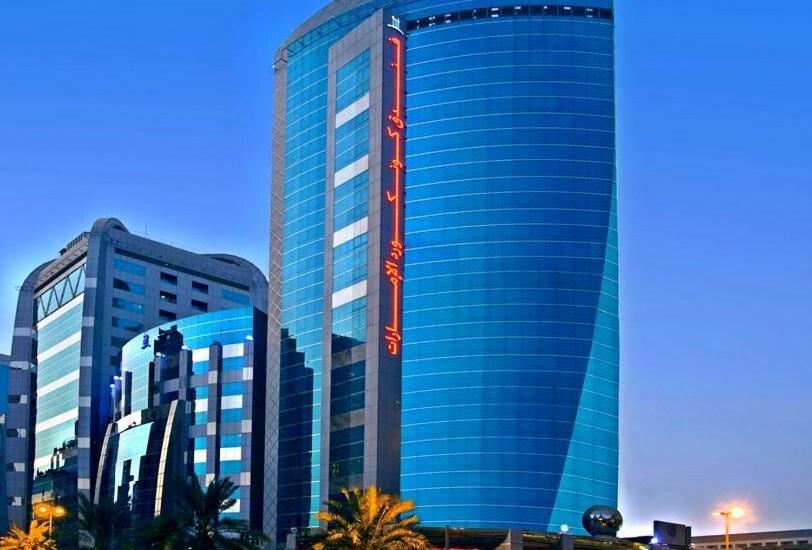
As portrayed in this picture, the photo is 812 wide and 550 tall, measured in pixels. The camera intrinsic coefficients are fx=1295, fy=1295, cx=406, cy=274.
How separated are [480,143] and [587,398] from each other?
97.8ft

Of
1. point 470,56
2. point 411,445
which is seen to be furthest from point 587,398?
point 470,56

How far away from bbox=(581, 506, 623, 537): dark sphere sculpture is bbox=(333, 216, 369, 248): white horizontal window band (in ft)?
137

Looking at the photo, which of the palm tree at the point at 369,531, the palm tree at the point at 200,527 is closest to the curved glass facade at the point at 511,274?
the palm tree at the point at 200,527

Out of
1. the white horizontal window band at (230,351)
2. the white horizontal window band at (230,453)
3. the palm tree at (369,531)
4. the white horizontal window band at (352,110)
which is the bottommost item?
the palm tree at (369,531)

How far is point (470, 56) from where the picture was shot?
470 ft

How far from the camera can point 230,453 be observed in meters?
166

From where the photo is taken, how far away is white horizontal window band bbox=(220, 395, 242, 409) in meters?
167

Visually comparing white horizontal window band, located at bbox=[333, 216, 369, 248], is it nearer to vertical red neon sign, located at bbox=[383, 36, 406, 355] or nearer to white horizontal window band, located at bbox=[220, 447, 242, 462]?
vertical red neon sign, located at bbox=[383, 36, 406, 355]

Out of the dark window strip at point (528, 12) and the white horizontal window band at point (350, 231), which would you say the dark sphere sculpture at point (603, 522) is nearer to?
the white horizontal window band at point (350, 231)

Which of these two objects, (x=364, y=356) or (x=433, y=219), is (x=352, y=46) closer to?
(x=433, y=219)

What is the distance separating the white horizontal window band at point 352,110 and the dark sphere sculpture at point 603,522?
2099 inches

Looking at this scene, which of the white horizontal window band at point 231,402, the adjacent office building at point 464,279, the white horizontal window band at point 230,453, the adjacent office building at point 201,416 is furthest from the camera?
the white horizontal window band at point 231,402

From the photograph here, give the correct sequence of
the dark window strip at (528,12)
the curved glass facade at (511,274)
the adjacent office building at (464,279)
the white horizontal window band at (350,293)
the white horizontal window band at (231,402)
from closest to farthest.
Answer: the curved glass facade at (511,274)
the adjacent office building at (464,279)
the white horizontal window band at (350,293)
the dark window strip at (528,12)
the white horizontal window band at (231,402)

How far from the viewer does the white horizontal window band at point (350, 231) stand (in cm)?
14062
